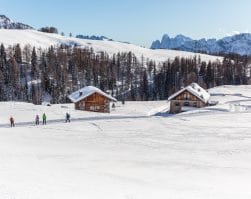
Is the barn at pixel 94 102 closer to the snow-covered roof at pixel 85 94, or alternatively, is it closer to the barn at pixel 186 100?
the snow-covered roof at pixel 85 94

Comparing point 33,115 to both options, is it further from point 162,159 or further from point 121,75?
point 121,75

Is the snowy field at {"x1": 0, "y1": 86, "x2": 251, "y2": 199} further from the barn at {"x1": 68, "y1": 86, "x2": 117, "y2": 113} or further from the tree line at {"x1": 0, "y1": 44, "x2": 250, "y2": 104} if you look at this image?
the tree line at {"x1": 0, "y1": 44, "x2": 250, "y2": 104}

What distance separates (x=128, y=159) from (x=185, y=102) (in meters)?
48.3

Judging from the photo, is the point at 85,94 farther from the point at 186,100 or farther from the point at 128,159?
the point at 128,159

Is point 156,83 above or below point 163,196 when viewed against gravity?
above

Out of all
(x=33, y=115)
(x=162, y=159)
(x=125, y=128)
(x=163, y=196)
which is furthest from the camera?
(x=33, y=115)

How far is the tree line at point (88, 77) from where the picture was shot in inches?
4766

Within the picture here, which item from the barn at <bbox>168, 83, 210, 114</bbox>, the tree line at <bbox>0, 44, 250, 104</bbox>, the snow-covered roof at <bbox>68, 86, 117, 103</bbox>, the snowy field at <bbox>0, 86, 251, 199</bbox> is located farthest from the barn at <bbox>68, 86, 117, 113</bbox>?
the tree line at <bbox>0, 44, 250, 104</bbox>

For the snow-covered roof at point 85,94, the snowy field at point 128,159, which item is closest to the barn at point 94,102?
the snow-covered roof at point 85,94

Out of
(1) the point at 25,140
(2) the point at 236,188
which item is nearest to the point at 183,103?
(1) the point at 25,140

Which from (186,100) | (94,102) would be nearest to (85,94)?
(94,102)

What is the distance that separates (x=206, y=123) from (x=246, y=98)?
3975 centimetres

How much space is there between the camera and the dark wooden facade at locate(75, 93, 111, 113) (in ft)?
239

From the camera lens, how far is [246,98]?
3506 inches
